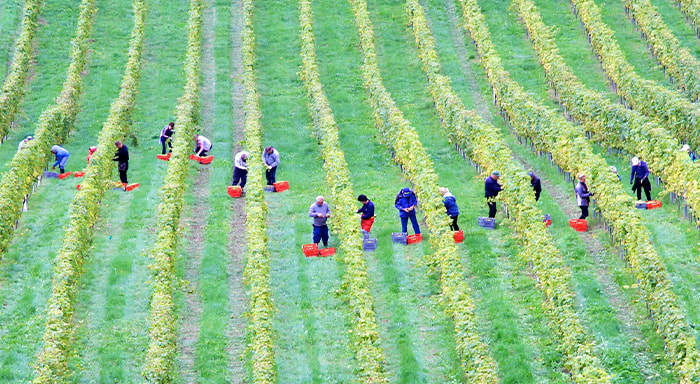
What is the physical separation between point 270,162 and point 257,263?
801cm

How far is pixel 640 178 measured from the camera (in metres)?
30.7

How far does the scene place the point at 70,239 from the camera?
27.5m

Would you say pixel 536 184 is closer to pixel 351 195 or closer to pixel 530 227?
pixel 530 227

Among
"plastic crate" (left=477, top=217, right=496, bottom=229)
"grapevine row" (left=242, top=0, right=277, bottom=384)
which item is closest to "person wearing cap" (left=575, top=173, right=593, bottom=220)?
"plastic crate" (left=477, top=217, right=496, bottom=229)

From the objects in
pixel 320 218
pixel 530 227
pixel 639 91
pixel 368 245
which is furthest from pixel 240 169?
pixel 639 91

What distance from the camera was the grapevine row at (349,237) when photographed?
22078mm

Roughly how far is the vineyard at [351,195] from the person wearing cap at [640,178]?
559 millimetres

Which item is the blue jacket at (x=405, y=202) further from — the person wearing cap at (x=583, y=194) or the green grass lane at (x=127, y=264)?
the green grass lane at (x=127, y=264)

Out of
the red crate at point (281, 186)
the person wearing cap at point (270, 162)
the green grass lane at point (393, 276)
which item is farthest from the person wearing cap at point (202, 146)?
the green grass lane at point (393, 276)

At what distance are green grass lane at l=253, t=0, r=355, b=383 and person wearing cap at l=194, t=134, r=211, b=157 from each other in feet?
8.92

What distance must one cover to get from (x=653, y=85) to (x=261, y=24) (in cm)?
2162

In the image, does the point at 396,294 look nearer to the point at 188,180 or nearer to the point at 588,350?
the point at 588,350

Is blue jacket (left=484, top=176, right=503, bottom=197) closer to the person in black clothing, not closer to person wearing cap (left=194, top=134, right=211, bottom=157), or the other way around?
person wearing cap (left=194, top=134, right=211, bottom=157)

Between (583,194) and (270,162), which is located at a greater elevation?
(270,162)
